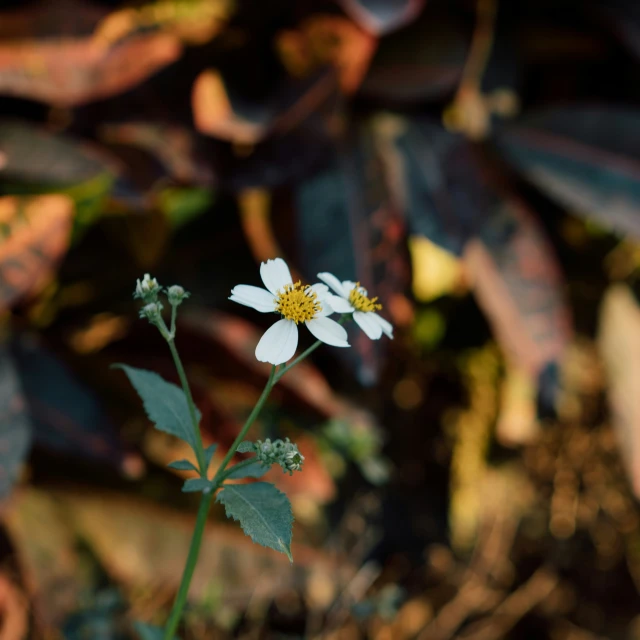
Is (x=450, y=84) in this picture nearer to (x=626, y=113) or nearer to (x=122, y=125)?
(x=626, y=113)

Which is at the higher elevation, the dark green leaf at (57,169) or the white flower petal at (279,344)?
the white flower petal at (279,344)

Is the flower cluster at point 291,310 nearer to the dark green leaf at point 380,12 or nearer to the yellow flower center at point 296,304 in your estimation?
the yellow flower center at point 296,304

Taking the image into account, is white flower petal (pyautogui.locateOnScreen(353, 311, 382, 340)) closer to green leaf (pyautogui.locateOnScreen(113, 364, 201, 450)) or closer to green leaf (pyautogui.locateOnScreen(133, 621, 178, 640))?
green leaf (pyautogui.locateOnScreen(113, 364, 201, 450))

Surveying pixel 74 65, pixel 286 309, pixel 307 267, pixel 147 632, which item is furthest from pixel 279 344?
pixel 74 65

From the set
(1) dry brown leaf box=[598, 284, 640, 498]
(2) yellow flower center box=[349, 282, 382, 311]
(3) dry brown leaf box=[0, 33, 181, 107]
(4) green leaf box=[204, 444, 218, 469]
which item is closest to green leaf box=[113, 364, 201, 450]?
(4) green leaf box=[204, 444, 218, 469]

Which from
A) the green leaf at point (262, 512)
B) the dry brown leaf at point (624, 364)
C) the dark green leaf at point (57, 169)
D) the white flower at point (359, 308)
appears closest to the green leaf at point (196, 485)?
the green leaf at point (262, 512)

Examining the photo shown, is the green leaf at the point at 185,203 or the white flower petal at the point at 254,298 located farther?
the green leaf at the point at 185,203

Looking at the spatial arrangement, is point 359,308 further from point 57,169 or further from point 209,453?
point 57,169
